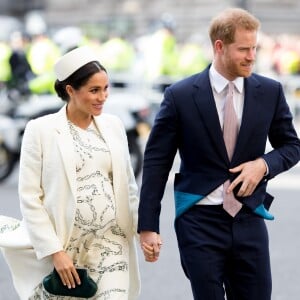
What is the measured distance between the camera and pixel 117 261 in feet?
15.0

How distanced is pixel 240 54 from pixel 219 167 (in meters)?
0.46

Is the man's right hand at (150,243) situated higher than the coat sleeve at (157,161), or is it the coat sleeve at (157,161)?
the coat sleeve at (157,161)

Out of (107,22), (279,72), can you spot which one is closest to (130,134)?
(279,72)

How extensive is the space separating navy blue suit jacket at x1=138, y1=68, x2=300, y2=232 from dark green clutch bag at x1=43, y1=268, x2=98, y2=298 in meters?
0.31

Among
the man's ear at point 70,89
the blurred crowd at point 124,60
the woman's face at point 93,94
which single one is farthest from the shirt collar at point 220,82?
the blurred crowd at point 124,60

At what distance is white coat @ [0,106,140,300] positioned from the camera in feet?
14.8

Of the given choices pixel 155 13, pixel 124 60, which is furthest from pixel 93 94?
pixel 155 13

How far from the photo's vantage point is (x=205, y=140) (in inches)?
178

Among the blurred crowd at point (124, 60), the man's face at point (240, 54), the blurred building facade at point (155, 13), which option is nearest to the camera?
the man's face at point (240, 54)

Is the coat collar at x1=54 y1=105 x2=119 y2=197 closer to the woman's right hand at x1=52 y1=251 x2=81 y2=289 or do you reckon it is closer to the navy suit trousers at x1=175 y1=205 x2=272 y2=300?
the woman's right hand at x1=52 y1=251 x2=81 y2=289

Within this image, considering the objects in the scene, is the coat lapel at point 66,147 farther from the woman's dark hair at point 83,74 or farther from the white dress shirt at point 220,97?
the white dress shirt at point 220,97

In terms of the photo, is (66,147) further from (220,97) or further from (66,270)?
(220,97)

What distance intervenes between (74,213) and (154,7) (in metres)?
37.9

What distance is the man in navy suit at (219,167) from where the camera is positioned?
14.7ft
